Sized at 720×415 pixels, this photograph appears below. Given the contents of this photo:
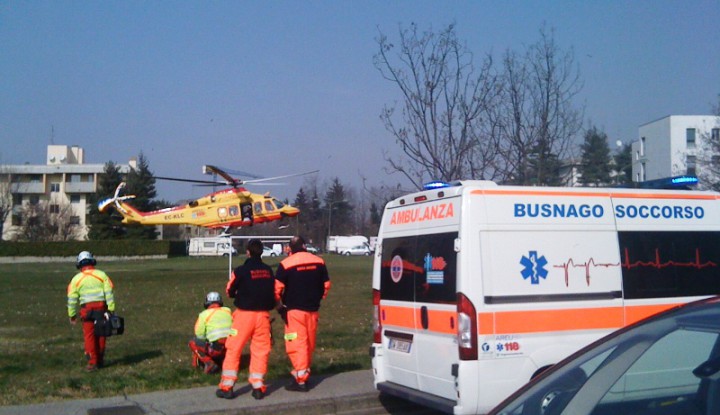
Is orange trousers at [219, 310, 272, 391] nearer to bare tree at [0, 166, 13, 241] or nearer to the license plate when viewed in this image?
the license plate

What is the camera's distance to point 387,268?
8.55 m

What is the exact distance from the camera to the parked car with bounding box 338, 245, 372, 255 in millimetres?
86194

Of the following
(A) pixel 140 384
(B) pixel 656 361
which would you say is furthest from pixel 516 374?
(A) pixel 140 384

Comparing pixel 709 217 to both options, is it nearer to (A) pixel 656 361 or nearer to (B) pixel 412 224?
(B) pixel 412 224

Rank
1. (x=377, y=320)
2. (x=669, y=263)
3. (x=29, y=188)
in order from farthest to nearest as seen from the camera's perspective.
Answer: (x=29, y=188), (x=377, y=320), (x=669, y=263)

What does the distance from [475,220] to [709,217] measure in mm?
3242

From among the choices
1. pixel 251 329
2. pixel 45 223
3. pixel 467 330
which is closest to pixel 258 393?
pixel 251 329

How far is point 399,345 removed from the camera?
26.9 feet

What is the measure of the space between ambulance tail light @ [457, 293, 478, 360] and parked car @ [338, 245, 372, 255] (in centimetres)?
7893

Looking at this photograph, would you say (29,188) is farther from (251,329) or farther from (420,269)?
(420,269)

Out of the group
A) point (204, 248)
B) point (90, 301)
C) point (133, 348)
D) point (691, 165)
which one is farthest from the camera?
point (204, 248)

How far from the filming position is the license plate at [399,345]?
26.4 ft

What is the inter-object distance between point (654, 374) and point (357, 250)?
83.9 meters

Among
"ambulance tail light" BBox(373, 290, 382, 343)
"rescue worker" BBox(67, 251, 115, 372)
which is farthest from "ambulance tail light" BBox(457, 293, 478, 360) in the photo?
"rescue worker" BBox(67, 251, 115, 372)
